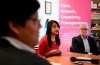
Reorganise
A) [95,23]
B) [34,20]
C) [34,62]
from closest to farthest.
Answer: [34,62] → [34,20] → [95,23]

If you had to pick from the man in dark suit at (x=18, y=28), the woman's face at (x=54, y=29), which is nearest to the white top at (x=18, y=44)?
the man in dark suit at (x=18, y=28)

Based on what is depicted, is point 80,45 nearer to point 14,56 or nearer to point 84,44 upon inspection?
point 84,44

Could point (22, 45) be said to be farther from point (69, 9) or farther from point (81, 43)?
point (69, 9)

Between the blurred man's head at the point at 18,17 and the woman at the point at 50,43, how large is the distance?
2.87 m

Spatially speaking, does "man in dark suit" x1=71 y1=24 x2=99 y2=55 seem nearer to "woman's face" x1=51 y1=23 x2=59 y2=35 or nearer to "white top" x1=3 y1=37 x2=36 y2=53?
"woman's face" x1=51 y1=23 x2=59 y2=35

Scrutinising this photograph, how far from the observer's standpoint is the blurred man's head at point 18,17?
574 millimetres

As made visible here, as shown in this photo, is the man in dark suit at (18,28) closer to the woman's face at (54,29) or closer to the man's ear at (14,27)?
the man's ear at (14,27)

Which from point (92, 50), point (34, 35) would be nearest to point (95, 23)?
point (92, 50)

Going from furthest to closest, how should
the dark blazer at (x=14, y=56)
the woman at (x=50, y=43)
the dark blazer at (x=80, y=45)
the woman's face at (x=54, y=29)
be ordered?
1. the dark blazer at (x=80, y=45)
2. the woman's face at (x=54, y=29)
3. the woman at (x=50, y=43)
4. the dark blazer at (x=14, y=56)

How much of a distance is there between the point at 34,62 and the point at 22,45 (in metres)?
0.08

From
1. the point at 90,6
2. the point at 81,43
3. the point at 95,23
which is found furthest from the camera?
the point at 95,23

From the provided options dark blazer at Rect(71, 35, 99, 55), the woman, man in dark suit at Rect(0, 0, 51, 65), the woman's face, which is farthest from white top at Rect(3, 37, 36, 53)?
dark blazer at Rect(71, 35, 99, 55)

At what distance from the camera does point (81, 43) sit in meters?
4.43

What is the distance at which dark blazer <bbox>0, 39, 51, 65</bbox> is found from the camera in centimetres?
51
